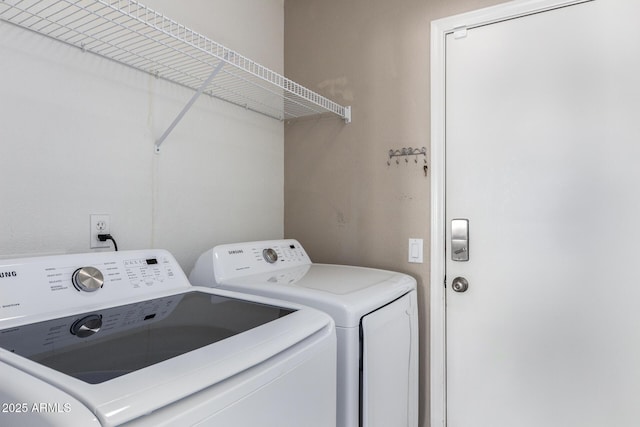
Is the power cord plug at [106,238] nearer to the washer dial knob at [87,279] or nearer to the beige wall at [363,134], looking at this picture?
the washer dial knob at [87,279]

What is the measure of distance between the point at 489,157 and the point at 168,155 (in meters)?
1.43

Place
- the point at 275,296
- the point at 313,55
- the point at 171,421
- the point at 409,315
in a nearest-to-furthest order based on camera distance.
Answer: the point at 171,421 < the point at 275,296 < the point at 409,315 < the point at 313,55

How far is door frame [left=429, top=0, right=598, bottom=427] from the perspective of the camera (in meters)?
1.76

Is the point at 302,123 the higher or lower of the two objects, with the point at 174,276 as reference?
higher

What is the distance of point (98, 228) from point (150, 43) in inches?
30.3

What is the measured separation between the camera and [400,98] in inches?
75.6

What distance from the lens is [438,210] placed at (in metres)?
1.79

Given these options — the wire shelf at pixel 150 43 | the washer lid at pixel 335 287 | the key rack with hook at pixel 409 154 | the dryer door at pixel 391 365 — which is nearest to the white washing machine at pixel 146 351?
the washer lid at pixel 335 287

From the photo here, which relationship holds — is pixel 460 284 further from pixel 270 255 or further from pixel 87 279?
pixel 87 279

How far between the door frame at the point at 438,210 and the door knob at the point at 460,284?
0.18 feet

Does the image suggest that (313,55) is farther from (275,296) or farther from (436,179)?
(275,296)

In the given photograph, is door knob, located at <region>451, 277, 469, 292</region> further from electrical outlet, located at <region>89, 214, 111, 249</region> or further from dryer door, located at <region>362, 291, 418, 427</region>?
electrical outlet, located at <region>89, 214, 111, 249</region>

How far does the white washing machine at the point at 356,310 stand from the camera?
1.20 m

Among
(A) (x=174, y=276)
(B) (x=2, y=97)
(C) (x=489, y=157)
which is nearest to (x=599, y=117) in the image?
(C) (x=489, y=157)
